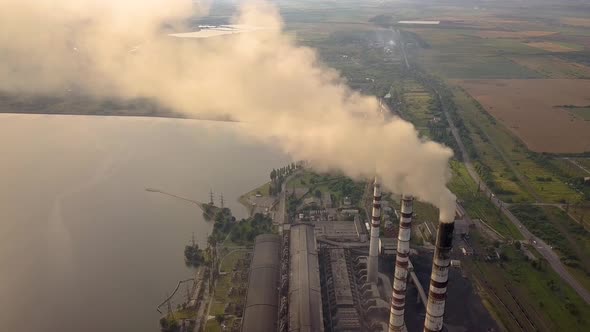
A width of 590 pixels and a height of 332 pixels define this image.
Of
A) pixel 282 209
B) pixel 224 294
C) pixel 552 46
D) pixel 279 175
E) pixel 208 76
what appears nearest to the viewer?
pixel 224 294

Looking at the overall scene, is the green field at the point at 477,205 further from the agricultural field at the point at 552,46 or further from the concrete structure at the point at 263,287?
the agricultural field at the point at 552,46

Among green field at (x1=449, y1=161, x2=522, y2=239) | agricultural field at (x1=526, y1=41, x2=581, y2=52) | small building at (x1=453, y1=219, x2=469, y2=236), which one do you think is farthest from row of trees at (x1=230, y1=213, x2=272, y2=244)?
agricultural field at (x1=526, y1=41, x2=581, y2=52)

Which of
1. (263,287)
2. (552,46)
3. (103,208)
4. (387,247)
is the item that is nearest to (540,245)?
(387,247)

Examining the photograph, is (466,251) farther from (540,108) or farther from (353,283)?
(540,108)

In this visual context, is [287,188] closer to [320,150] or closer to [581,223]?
[320,150]

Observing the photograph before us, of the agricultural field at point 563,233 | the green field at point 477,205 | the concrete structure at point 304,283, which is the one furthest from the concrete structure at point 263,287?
the agricultural field at point 563,233

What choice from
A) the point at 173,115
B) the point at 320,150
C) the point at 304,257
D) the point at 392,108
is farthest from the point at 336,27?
the point at 304,257
